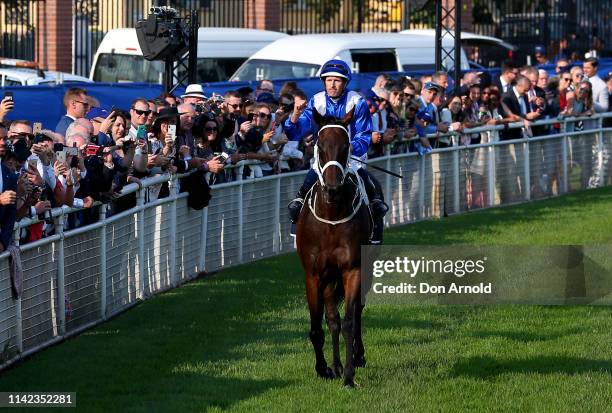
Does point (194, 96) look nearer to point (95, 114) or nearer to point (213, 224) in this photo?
point (95, 114)

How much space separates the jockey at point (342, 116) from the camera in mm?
11633

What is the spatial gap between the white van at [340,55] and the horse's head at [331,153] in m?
14.8

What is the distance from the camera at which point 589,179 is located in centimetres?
2639

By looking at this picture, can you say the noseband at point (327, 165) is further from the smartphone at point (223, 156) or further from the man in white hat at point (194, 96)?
the man in white hat at point (194, 96)

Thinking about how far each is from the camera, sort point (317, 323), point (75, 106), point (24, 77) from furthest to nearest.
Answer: point (24, 77) → point (75, 106) → point (317, 323)

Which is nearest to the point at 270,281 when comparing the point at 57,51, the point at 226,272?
the point at 226,272

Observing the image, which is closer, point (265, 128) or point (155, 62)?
point (265, 128)

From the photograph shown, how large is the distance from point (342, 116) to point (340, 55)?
50.4ft

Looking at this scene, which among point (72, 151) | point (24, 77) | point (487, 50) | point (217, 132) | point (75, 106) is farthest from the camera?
point (487, 50)

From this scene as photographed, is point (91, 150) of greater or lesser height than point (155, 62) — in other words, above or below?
below

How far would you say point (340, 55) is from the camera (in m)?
27.1

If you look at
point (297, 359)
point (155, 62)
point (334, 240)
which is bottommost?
point (297, 359)

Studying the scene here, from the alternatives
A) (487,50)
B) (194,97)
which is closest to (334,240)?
(194,97)

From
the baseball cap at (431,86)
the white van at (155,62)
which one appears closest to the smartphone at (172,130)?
the baseball cap at (431,86)
